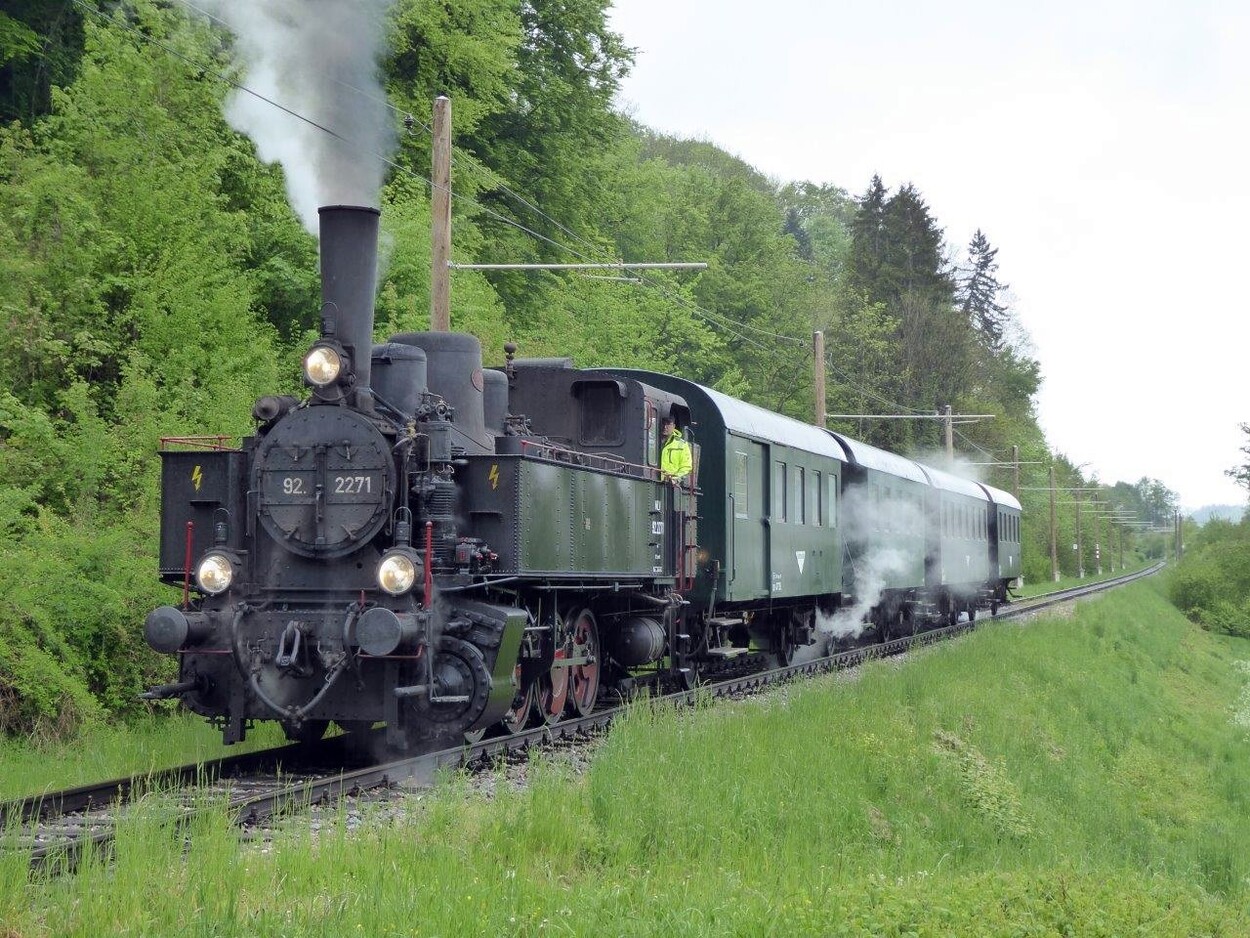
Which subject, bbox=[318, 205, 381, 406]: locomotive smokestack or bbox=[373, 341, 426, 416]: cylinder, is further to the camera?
bbox=[373, 341, 426, 416]: cylinder

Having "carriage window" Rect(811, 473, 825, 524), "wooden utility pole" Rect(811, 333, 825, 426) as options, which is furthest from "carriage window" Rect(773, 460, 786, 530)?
"wooden utility pole" Rect(811, 333, 825, 426)

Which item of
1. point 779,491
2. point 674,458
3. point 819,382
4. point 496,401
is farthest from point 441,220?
point 819,382

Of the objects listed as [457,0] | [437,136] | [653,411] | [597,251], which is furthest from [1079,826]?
[597,251]

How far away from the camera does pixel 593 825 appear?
7875 mm

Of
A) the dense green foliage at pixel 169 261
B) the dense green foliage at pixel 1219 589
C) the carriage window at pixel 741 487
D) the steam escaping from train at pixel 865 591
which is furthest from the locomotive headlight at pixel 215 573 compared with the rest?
the dense green foliage at pixel 1219 589

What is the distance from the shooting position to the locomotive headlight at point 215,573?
9828 mm

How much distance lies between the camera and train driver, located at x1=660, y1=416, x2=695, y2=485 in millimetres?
13781

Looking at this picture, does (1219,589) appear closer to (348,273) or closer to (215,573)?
(348,273)

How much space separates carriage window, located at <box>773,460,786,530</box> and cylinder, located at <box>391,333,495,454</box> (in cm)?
752

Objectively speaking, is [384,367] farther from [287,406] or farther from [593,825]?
[593,825]

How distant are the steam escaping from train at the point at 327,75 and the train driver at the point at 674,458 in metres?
4.12

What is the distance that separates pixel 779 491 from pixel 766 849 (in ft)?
33.8

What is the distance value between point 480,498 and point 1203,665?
94.6ft

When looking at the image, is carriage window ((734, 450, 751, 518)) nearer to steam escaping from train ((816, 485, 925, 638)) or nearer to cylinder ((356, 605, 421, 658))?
steam escaping from train ((816, 485, 925, 638))
